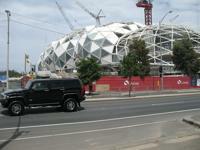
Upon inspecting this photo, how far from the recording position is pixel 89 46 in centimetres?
11975

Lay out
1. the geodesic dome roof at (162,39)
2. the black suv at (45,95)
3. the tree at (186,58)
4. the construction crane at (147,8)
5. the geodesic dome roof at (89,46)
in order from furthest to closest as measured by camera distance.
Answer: the construction crane at (147,8), the geodesic dome roof at (89,46), the geodesic dome roof at (162,39), the tree at (186,58), the black suv at (45,95)

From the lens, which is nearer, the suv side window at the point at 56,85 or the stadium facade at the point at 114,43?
the suv side window at the point at 56,85

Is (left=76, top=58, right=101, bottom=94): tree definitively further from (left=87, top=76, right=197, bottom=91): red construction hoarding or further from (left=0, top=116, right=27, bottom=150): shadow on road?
(left=0, top=116, right=27, bottom=150): shadow on road

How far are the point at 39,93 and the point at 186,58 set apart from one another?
169 ft

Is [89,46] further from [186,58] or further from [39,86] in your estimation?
[39,86]

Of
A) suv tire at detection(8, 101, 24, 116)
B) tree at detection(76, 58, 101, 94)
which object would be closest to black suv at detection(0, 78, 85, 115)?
suv tire at detection(8, 101, 24, 116)

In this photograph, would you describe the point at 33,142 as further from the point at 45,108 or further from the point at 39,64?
the point at 39,64

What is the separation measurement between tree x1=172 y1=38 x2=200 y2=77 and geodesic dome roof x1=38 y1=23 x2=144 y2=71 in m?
35.2

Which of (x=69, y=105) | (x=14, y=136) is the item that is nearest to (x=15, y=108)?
(x=69, y=105)

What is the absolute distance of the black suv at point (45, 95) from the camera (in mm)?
21922

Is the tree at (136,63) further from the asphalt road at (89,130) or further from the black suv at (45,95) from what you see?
the asphalt road at (89,130)

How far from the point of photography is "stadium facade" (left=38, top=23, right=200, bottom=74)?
105312 millimetres

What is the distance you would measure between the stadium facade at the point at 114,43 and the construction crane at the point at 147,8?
281 inches

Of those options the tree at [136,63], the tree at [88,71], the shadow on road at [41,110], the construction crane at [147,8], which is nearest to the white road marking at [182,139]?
the shadow on road at [41,110]
